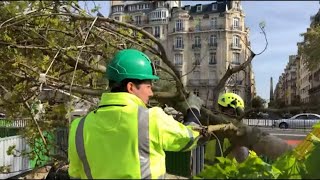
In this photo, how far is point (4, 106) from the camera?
657 cm

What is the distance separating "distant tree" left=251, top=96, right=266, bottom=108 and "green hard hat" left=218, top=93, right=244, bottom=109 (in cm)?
16

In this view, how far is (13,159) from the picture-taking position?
33.3 feet

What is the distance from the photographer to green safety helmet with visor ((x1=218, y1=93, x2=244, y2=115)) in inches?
198

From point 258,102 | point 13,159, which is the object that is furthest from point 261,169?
point 13,159

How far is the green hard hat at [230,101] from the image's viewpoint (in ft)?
16.8

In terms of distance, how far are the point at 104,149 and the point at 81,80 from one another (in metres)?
4.54

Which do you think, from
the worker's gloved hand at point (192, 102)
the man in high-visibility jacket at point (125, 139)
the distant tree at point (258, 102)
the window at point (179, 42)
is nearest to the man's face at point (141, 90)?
the man in high-visibility jacket at point (125, 139)

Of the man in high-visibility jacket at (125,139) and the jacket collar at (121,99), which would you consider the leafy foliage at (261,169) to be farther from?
the jacket collar at (121,99)

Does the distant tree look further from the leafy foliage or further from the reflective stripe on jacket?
the reflective stripe on jacket

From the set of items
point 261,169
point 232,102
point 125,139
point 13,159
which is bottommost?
point 13,159

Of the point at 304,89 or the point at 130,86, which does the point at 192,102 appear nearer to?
the point at 130,86

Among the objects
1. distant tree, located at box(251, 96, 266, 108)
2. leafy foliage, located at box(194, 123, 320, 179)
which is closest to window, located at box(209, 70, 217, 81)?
distant tree, located at box(251, 96, 266, 108)

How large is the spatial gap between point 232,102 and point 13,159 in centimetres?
674

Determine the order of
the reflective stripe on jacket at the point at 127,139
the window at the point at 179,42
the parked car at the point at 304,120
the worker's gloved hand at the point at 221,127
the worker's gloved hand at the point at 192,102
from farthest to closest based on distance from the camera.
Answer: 1. the window at the point at 179,42
2. the parked car at the point at 304,120
3. the worker's gloved hand at the point at 192,102
4. the worker's gloved hand at the point at 221,127
5. the reflective stripe on jacket at the point at 127,139
